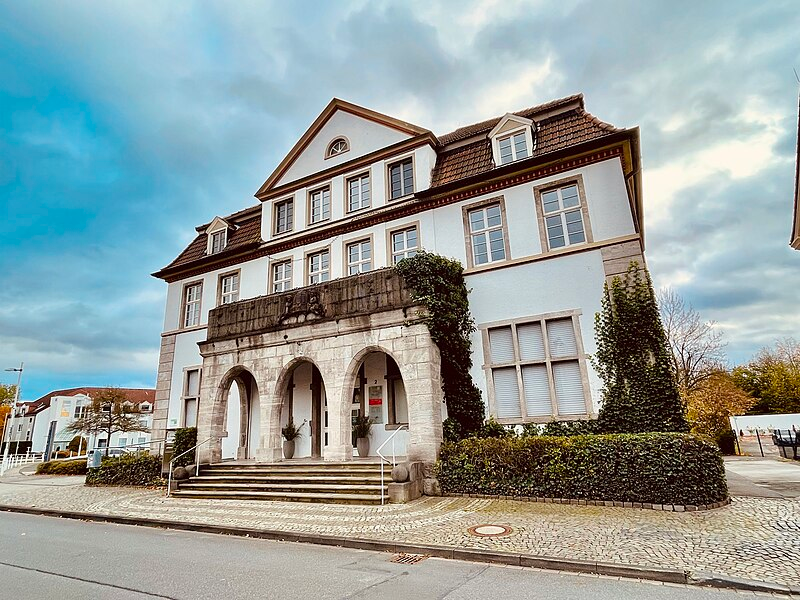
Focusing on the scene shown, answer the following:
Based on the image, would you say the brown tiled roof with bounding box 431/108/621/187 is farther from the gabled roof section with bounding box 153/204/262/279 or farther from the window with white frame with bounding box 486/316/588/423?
the gabled roof section with bounding box 153/204/262/279

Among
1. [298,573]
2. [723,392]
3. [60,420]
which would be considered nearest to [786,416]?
[723,392]

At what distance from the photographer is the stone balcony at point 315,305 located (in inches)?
530

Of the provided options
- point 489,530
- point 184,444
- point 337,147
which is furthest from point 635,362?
point 184,444

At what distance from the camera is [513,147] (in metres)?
15.3

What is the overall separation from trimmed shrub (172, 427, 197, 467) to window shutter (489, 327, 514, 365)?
34.7 ft

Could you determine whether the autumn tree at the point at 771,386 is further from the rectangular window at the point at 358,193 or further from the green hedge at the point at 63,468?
the green hedge at the point at 63,468

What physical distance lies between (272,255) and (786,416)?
31655 mm

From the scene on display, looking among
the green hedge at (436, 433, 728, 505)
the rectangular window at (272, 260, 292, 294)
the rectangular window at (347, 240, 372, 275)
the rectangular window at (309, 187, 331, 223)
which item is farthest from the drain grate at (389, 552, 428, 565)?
the rectangular window at (309, 187, 331, 223)

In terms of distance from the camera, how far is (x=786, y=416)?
2870 centimetres

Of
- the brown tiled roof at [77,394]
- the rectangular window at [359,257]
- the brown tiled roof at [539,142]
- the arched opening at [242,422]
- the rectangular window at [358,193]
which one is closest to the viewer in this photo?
the brown tiled roof at [539,142]

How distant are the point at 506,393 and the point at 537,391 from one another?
0.88 metres

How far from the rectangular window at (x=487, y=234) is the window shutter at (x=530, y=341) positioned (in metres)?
2.39

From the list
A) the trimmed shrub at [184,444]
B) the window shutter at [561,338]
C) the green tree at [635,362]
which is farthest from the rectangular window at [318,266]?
the green tree at [635,362]

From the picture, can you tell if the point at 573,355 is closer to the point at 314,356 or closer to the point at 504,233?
the point at 504,233
